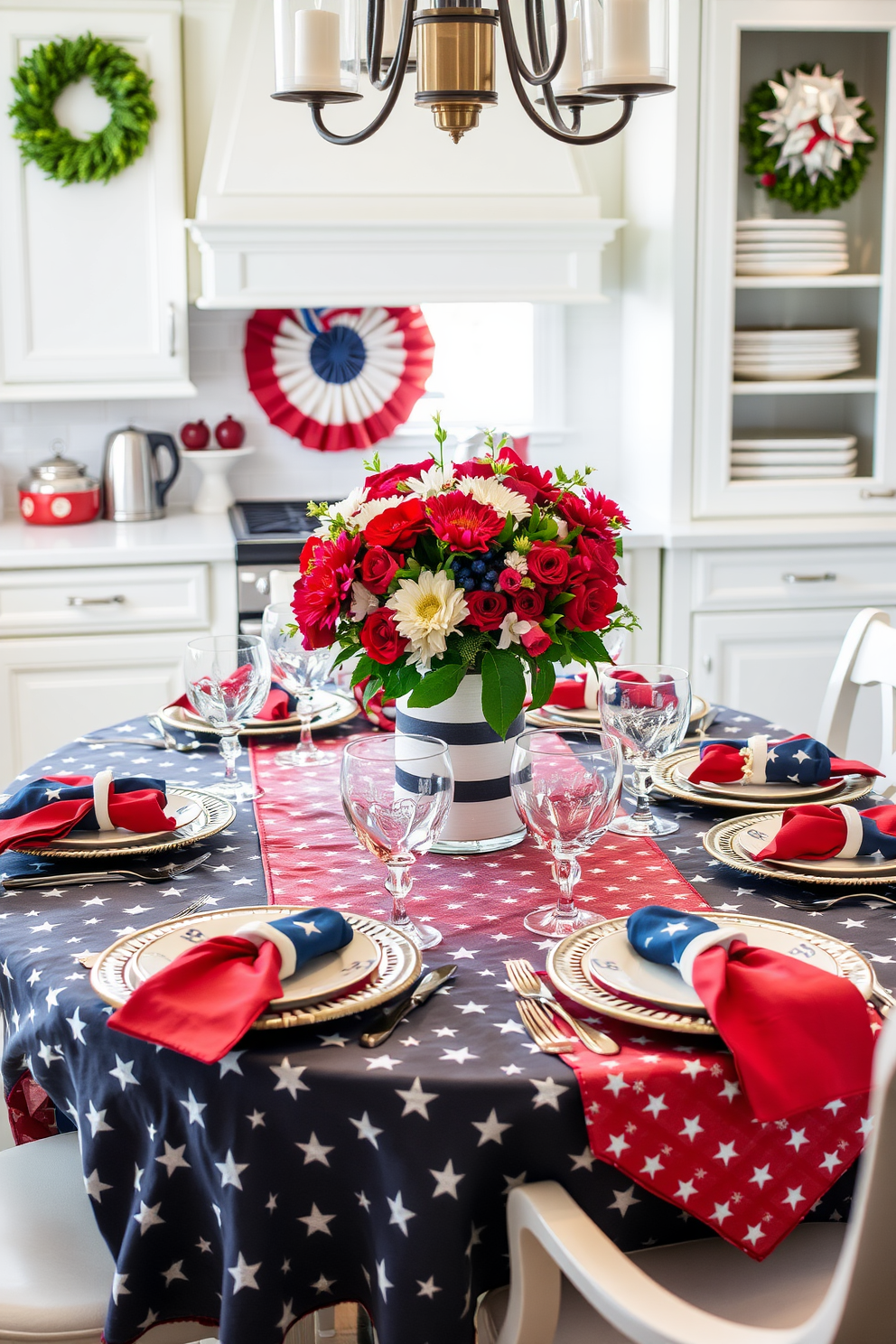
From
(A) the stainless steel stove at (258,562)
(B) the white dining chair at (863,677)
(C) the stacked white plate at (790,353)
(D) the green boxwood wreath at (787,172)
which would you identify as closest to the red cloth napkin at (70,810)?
(B) the white dining chair at (863,677)

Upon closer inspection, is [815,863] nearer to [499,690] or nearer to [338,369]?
[499,690]

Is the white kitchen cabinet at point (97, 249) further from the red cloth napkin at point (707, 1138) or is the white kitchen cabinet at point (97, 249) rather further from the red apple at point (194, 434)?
the red cloth napkin at point (707, 1138)

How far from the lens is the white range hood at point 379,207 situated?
10.3ft

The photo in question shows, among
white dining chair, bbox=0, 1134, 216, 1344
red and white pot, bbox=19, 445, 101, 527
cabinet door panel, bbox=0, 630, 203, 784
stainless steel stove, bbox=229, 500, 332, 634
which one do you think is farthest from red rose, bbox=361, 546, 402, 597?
red and white pot, bbox=19, 445, 101, 527

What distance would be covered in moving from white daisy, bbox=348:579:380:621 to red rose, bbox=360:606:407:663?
0.02m

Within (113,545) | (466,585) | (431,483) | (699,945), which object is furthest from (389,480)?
(113,545)

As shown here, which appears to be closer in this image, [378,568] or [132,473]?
[378,568]

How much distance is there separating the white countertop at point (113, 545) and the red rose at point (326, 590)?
1682 millimetres

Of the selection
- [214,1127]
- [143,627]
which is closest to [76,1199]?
[214,1127]

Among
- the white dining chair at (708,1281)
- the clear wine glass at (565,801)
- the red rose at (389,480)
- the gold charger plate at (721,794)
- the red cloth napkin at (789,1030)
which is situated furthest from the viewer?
the gold charger plate at (721,794)

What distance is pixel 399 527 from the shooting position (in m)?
1.41

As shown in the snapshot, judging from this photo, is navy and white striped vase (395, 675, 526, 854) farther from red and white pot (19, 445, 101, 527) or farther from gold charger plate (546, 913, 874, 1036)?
red and white pot (19, 445, 101, 527)

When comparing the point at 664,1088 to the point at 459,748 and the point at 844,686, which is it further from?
the point at 844,686

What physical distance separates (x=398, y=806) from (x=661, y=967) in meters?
0.27
